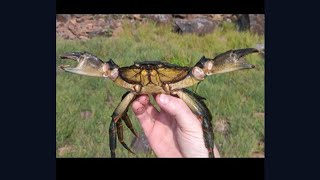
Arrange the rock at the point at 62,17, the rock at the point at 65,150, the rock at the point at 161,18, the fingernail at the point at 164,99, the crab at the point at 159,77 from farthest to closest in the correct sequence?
the rock at the point at 62,17 → the rock at the point at 161,18 → the rock at the point at 65,150 → the fingernail at the point at 164,99 → the crab at the point at 159,77

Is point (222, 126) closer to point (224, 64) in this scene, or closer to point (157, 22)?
point (224, 64)

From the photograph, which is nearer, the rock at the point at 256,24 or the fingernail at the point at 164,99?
the fingernail at the point at 164,99

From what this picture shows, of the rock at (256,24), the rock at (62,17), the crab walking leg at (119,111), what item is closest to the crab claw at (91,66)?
the crab walking leg at (119,111)

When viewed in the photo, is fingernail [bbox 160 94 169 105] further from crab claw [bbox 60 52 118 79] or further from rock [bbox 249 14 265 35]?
rock [bbox 249 14 265 35]

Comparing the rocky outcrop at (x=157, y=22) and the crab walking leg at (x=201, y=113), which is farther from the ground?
the rocky outcrop at (x=157, y=22)

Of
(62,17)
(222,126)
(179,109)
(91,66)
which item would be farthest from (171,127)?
(62,17)

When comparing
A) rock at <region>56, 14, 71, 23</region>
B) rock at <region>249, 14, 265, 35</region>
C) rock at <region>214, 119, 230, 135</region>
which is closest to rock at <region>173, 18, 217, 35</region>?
rock at <region>249, 14, 265, 35</region>

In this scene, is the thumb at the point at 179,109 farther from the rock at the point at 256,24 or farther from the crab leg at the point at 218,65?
the rock at the point at 256,24

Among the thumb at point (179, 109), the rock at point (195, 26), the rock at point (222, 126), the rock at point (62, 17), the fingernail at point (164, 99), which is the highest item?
the rock at point (62, 17)
